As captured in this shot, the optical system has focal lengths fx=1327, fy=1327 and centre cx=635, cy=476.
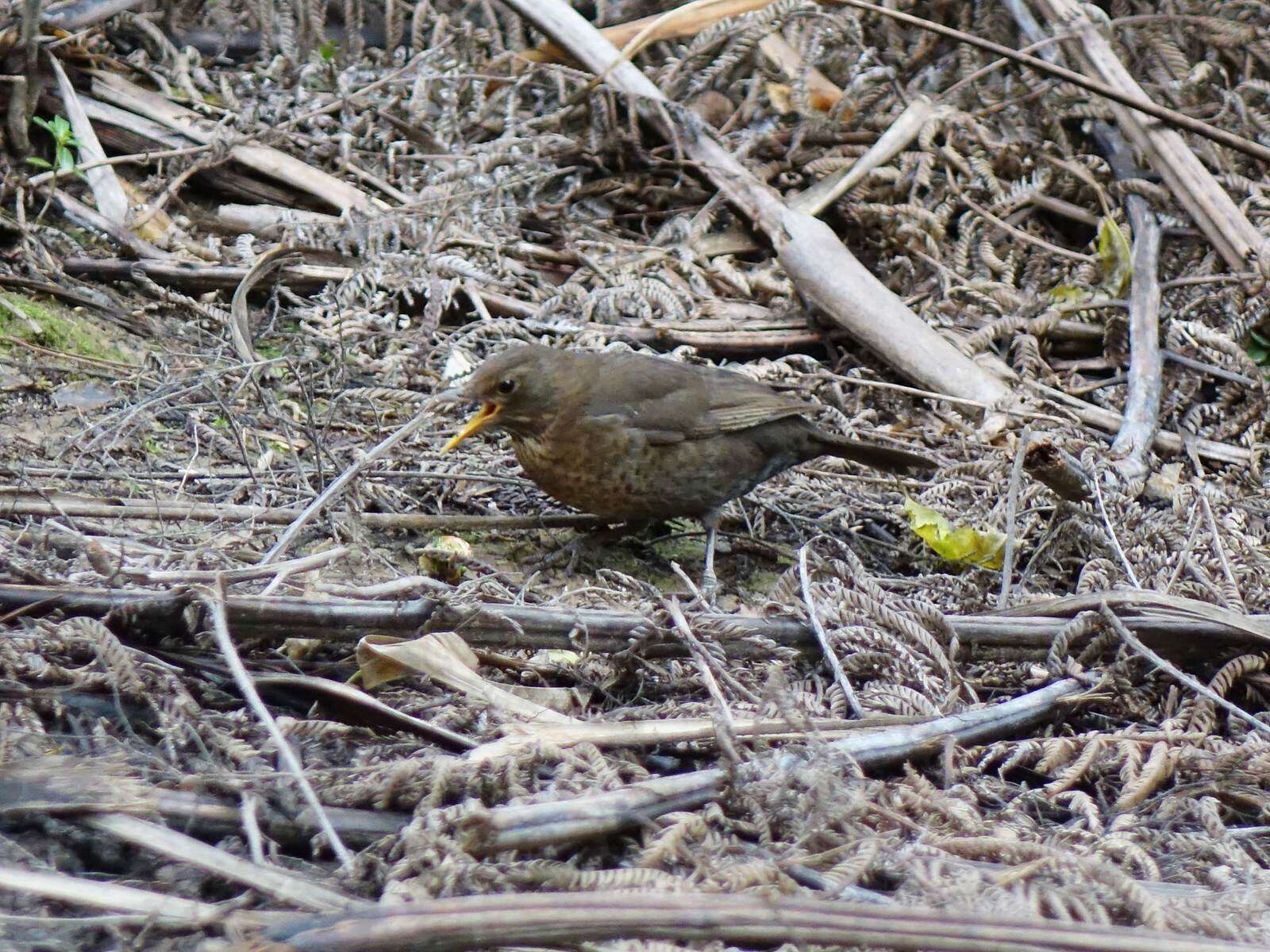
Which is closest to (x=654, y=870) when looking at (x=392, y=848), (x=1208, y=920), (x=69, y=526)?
(x=392, y=848)

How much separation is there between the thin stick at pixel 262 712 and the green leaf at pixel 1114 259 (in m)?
5.00

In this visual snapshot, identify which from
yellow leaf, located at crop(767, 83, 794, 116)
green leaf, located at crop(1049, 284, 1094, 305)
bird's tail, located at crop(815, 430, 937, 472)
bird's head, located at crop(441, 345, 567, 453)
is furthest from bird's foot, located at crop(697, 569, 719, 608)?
yellow leaf, located at crop(767, 83, 794, 116)

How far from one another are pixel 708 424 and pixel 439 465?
1.07 m

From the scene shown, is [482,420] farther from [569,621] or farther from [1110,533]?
[1110,533]

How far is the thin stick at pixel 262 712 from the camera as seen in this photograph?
87.7 inches

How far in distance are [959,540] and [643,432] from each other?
1238mm

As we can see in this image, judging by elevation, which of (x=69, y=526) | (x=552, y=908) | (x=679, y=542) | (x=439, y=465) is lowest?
(x=679, y=542)

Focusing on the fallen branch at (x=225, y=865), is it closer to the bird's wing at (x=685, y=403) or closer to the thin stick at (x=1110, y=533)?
the thin stick at (x=1110, y=533)

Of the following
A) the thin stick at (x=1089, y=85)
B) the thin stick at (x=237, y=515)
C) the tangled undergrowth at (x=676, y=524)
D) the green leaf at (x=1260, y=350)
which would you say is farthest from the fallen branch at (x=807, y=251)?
the thin stick at (x=237, y=515)

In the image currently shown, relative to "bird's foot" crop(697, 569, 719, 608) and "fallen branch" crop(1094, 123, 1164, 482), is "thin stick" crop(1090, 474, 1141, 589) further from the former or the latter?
"bird's foot" crop(697, 569, 719, 608)

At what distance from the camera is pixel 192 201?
6.48 meters

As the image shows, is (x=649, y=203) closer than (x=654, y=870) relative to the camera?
No

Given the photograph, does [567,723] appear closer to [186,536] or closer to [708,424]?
[186,536]

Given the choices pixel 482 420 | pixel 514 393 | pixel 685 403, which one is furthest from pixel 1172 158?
pixel 482 420
